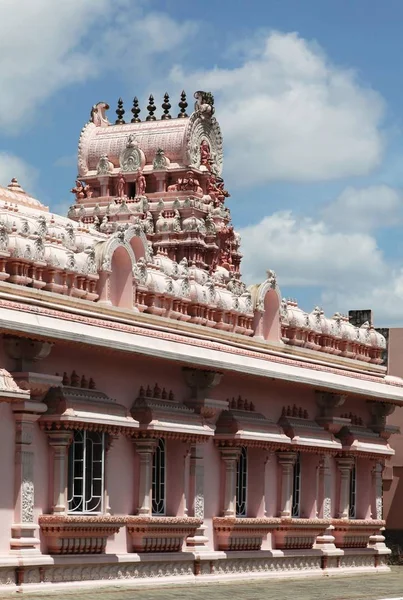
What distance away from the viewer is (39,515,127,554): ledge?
20.6 metres

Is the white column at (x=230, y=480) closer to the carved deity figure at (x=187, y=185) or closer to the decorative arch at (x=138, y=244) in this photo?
the decorative arch at (x=138, y=244)

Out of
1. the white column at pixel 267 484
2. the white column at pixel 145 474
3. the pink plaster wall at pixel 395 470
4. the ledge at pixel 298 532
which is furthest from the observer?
the pink plaster wall at pixel 395 470

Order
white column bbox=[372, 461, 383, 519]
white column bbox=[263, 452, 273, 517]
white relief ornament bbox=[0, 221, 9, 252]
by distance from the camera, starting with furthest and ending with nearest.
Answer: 1. white column bbox=[372, 461, 383, 519]
2. white column bbox=[263, 452, 273, 517]
3. white relief ornament bbox=[0, 221, 9, 252]

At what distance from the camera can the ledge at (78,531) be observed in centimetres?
2064

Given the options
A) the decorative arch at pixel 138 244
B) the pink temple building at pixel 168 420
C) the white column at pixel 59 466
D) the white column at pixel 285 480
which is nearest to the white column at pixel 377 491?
the pink temple building at pixel 168 420

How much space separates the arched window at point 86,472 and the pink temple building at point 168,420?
0.03 meters

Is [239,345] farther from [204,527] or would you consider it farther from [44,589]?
[44,589]

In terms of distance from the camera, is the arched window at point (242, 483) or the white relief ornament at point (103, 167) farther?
the white relief ornament at point (103, 167)

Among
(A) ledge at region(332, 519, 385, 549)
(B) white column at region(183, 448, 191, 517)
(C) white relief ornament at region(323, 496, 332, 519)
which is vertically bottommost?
(A) ledge at region(332, 519, 385, 549)

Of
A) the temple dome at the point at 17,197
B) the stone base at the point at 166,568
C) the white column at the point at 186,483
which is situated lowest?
the stone base at the point at 166,568

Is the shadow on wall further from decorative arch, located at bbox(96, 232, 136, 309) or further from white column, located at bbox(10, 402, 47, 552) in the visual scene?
white column, located at bbox(10, 402, 47, 552)

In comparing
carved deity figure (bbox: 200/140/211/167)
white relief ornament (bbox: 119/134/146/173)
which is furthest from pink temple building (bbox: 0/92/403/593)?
carved deity figure (bbox: 200/140/211/167)

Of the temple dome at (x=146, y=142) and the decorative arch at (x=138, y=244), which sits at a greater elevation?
the temple dome at (x=146, y=142)

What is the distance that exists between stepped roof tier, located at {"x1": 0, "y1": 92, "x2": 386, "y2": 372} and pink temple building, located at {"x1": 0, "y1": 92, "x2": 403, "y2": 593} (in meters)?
0.05
